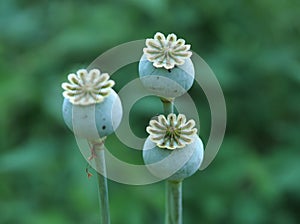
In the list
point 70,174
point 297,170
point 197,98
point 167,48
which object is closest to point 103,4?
point 197,98

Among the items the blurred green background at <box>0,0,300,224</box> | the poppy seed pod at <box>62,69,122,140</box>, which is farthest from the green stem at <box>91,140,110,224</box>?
the blurred green background at <box>0,0,300,224</box>

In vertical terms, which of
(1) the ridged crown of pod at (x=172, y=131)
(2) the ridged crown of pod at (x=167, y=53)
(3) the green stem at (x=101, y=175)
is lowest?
(3) the green stem at (x=101, y=175)

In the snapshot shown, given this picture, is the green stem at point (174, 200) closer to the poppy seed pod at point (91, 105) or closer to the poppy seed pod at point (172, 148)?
the poppy seed pod at point (172, 148)

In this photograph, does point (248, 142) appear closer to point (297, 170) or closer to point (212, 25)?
point (297, 170)

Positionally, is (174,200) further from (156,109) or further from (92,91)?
(156,109)

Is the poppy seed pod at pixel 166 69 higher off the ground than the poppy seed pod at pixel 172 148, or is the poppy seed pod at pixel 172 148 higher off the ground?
the poppy seed pod at pixel 166 69

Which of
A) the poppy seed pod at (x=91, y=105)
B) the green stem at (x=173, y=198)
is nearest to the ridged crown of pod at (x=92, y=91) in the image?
the poppy seed pod at (x=91, y=105)

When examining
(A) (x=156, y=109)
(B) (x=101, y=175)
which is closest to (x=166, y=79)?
(B) (x=101, y=175)
